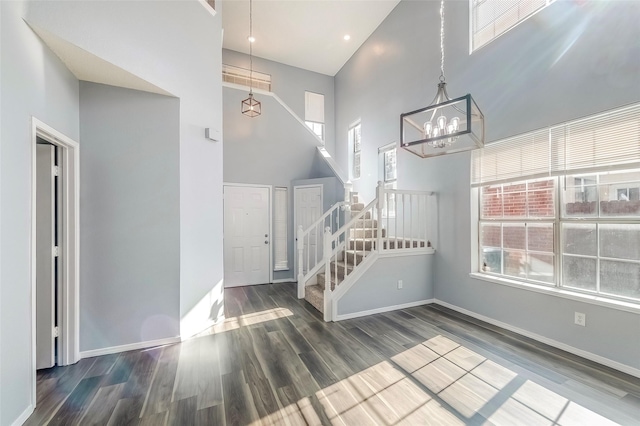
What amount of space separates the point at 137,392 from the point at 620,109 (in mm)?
4769

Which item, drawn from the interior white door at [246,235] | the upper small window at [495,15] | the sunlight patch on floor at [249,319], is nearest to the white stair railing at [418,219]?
the sunlight patch on floor at [249,319]

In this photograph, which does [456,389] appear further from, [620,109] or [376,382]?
[620,109]

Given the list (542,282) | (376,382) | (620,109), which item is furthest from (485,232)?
(376,382)

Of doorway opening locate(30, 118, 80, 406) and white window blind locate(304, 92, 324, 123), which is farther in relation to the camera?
white window blind locate(304, 92, 324, 123)

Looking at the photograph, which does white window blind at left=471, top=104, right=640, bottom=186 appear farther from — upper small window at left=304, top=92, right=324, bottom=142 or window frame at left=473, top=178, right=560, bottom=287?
upper small window at left=304, top=92, right=324, bottom=142

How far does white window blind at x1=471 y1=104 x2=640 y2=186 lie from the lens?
240 centimetres

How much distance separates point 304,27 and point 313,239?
456cm

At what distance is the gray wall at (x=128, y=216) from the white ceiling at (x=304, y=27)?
144 inches

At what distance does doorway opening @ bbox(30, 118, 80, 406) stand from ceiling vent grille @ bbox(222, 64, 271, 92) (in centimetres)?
469

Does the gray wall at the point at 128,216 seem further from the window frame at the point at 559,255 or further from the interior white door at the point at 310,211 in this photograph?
the window frame at the point at 559,255

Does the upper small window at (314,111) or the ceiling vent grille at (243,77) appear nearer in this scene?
the ceiling vent grille at (243,77)

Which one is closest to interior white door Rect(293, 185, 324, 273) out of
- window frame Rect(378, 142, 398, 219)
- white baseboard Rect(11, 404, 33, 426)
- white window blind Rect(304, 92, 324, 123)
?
window frame Rect(378, 142, 398, 219)

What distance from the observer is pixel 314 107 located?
7.57m

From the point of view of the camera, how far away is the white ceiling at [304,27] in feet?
17.3
